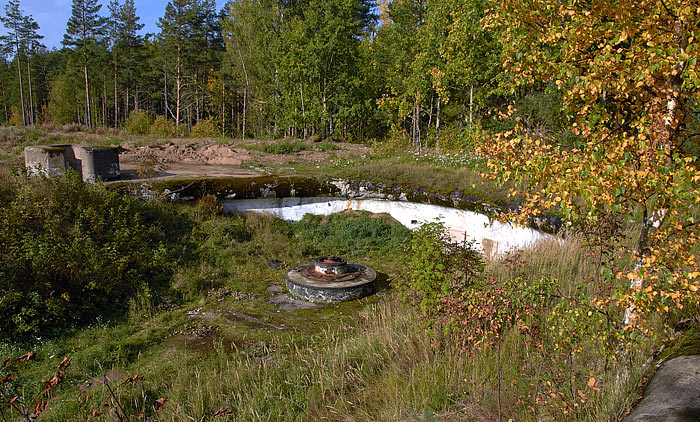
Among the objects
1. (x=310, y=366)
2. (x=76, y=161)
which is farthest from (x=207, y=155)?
(x=310, y=366)

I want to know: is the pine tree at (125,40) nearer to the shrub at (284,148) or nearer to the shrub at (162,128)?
the shrub at (162,128)

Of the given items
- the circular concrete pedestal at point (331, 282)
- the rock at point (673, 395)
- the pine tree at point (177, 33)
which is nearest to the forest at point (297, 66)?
the pine tree at point (177, 33)

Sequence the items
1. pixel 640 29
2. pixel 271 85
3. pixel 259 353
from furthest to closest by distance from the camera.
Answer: pixel 271 85, pixel 259 353, pixel 640 29

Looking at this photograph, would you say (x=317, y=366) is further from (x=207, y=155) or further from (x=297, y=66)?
(x=297, y=66)

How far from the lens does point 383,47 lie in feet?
80.5

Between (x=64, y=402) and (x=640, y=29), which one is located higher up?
(x=640, y=29)

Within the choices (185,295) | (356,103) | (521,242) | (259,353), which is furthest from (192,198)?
(356,103)

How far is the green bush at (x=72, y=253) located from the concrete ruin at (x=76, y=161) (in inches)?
48.2

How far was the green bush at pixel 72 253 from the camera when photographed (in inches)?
260

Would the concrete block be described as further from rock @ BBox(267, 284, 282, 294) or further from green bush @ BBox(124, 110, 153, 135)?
A: green bush @ BBox(124, 110, 153, 135)

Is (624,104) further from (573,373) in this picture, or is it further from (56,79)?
(56,79)

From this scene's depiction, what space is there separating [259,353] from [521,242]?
562 cm

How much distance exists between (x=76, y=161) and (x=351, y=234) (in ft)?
26.4

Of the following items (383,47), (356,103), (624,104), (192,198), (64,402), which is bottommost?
(64,402)
